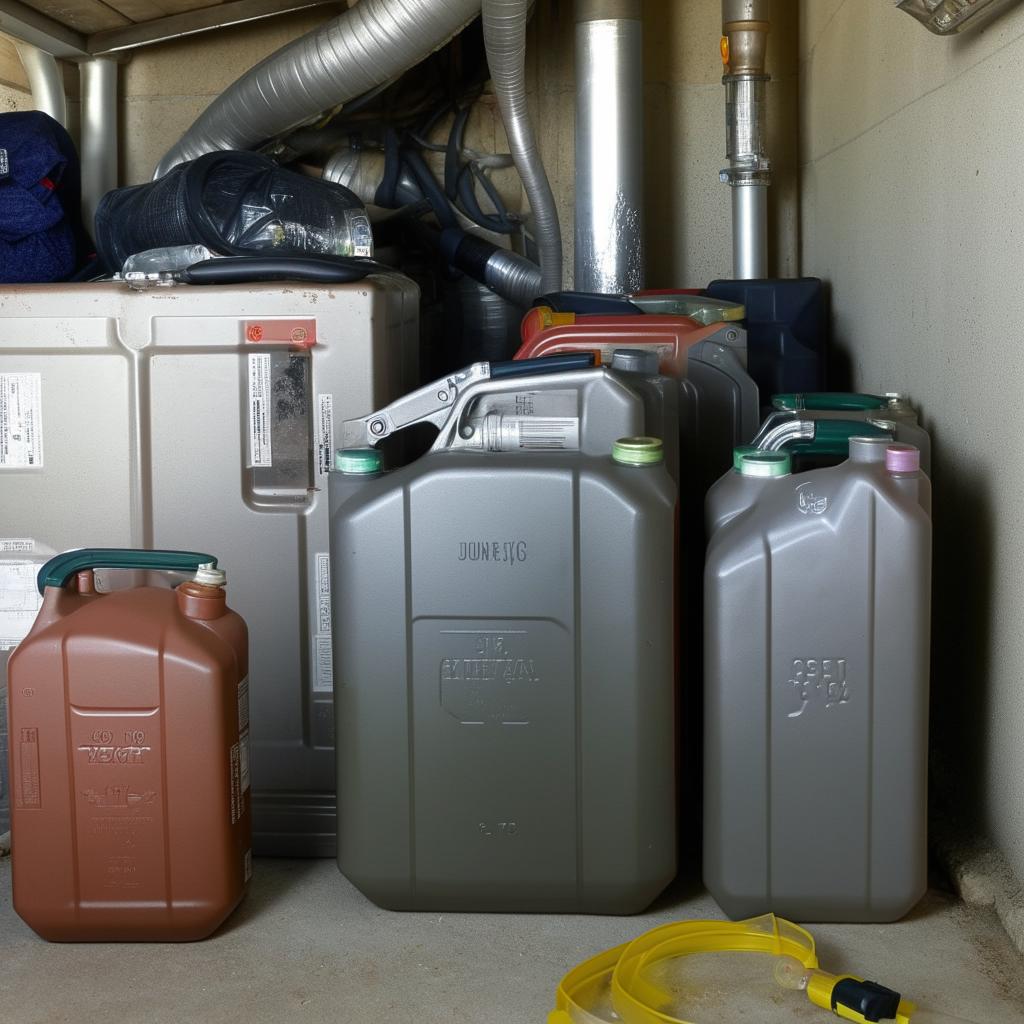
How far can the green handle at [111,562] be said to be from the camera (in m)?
1.78

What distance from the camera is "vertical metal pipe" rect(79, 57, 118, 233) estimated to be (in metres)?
3.47

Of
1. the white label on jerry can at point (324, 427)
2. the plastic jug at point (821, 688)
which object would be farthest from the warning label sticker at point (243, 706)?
the plastic jug at point (821, 688)

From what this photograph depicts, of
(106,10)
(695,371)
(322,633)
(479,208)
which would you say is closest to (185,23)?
(106,10)

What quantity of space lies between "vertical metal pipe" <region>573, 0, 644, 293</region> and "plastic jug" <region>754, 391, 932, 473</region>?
108 centimetres

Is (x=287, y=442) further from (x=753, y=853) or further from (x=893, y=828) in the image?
(x=893, y=828)

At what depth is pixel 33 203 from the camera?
2.32 metres

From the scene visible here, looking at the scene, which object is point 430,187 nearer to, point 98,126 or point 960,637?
point 98,126

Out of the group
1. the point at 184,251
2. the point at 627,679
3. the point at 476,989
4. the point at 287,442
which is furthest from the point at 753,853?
the point at 184,251

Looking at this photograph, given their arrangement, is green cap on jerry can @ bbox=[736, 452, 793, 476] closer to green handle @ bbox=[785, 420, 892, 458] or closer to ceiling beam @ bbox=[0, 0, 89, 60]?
green handle @ bbox=[785, 420, 892, 458]

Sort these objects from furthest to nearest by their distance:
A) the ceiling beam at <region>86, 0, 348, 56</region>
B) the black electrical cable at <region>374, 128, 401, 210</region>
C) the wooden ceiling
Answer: the black electrical cable at <region>374, 128, 401, 210</region>
the ceiling beam at <region>86, 0, 348, 56</region>
the wooden ceiling

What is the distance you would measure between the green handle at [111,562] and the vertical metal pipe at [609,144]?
1675mm

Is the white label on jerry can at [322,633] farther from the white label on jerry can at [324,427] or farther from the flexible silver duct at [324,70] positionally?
the flexible silver duct at [324,70]

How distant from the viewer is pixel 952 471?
203 centimetres

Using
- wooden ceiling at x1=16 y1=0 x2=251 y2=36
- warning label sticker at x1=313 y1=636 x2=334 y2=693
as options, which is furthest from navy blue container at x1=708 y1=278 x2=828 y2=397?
wooden ceiling at x1=16 y1=0 x2=251 y2=36
